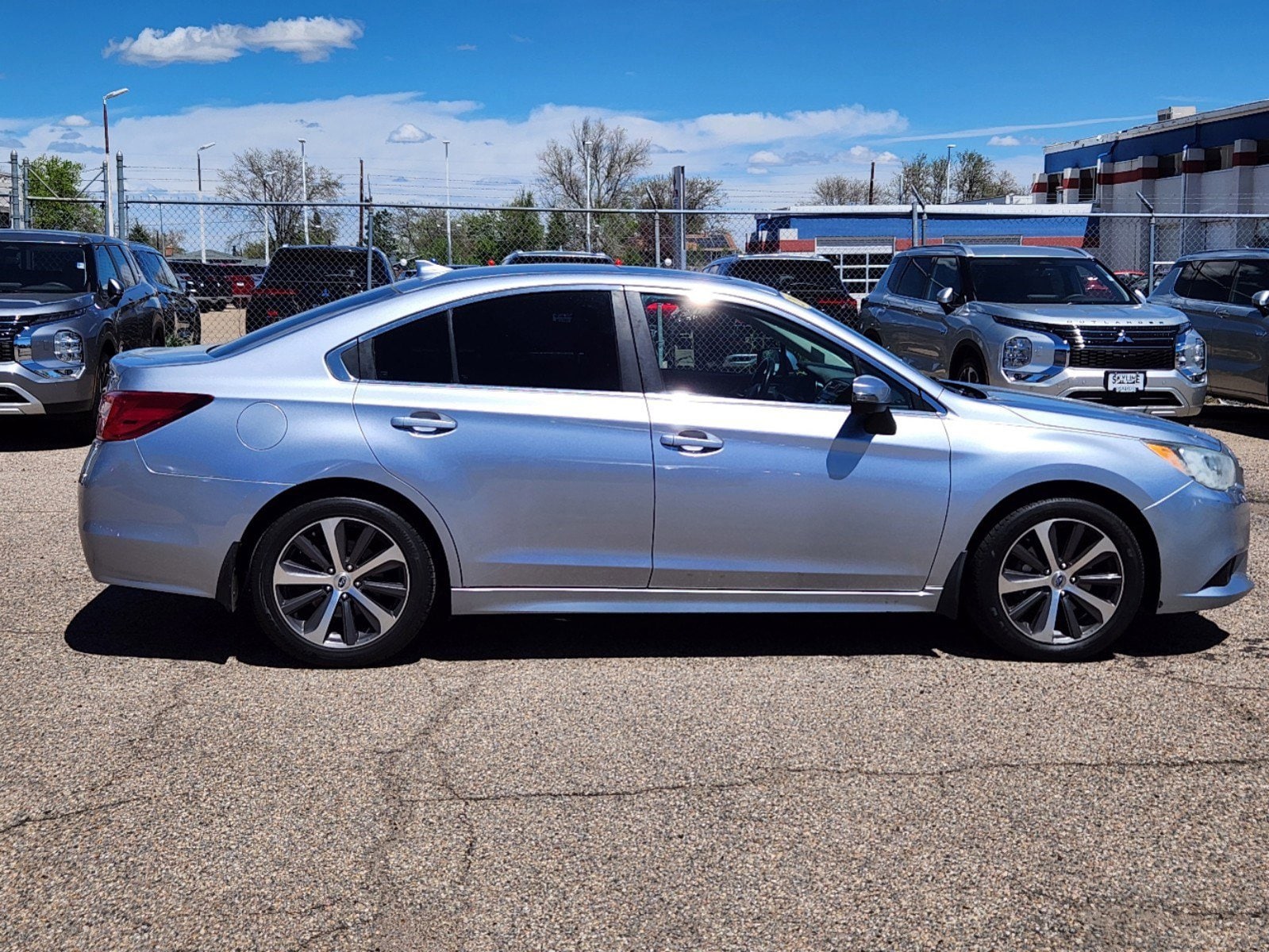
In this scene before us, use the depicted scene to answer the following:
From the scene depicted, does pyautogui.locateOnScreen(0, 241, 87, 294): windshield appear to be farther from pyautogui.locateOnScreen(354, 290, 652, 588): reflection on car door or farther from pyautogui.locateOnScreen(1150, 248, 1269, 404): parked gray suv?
pyautogui.locateOnScreen(1150, 248, 1269, 404): parked gray suv

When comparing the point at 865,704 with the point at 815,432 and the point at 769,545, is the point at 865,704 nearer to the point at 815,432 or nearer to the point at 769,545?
the point at 769,545

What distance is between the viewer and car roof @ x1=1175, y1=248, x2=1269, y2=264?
13395mm

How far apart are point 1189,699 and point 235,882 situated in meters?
3.50

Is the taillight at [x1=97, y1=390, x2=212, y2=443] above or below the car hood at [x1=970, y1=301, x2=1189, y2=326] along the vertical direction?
below

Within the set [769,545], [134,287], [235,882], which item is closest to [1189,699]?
[769,545]

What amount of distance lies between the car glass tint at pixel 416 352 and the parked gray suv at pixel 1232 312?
32.1ft

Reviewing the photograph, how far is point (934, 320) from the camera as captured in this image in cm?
1255

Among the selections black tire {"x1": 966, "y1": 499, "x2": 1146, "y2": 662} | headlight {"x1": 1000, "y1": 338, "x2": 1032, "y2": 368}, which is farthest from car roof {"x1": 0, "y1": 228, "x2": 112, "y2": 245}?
black tire {"x1": 966, "y1": 499, "x2": 1146, "y2": 662}

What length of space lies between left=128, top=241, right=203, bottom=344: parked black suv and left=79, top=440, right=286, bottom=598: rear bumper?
931 cm

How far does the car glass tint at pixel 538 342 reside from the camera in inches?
208

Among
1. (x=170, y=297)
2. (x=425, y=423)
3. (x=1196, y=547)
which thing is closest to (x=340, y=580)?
(x=425, y=423)

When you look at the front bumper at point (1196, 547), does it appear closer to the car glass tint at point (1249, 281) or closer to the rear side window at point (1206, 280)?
the car glass tint at point (1249, 281)

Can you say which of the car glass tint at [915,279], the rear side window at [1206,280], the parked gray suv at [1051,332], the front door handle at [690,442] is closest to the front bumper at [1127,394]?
the parked gray suv at [1051,332]

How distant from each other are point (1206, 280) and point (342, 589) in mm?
11673
